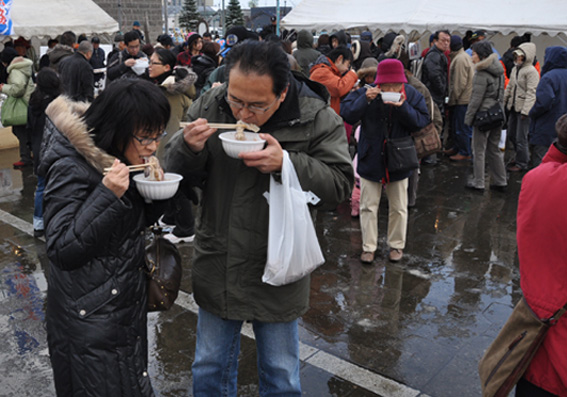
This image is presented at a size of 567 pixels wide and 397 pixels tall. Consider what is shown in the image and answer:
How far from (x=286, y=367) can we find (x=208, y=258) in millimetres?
626

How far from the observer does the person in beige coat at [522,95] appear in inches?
341

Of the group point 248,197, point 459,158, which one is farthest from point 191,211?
point 459,158

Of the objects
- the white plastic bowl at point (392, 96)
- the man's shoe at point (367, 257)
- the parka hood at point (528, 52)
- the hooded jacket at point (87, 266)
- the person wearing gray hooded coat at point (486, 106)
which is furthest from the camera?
the parka hood at point (528, 52)

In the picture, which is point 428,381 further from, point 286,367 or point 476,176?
point 476,176

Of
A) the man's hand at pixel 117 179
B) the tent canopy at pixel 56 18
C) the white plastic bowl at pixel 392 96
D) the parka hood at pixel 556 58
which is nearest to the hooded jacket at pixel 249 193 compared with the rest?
the man's hand at pixel 117 179

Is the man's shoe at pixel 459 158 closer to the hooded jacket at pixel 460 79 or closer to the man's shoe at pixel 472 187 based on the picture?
the hooded jacket at pixel 460 79

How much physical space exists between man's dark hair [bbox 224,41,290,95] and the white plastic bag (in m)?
0.32

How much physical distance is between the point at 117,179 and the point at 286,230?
29.0 inches

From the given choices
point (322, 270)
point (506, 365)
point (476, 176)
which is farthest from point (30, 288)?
point (476, 176)

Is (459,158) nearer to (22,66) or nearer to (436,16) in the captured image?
(436,16)

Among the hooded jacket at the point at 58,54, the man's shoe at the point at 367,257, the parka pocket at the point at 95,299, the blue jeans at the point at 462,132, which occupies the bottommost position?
the man's shoe at the point at 367,257

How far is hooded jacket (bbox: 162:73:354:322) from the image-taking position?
255cm

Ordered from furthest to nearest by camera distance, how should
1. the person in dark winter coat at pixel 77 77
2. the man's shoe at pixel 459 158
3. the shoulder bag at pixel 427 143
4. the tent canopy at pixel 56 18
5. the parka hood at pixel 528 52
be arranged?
the tent canopy at pixel 56 18, the man's shoe at pixel 459 158, the parka hood at pixel 528 52, the person in dark winter coat at pixel 77 77, the shoulder bag at pixel 427 143

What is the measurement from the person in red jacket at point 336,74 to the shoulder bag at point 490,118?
1.88 m
